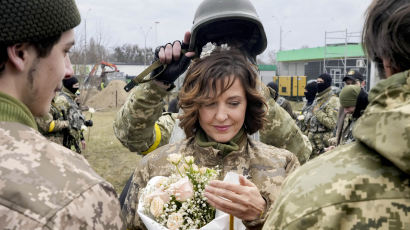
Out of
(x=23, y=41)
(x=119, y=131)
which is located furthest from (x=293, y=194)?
(x=119, y=131)

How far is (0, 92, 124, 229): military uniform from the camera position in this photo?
1.00 m

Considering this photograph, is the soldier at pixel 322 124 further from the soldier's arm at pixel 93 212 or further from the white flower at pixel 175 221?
the soldier's arm at pixel 93 212

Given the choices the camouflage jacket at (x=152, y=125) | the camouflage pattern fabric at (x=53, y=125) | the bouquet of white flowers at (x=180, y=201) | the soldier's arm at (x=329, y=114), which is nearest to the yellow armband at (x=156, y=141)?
the camouflage jacket at (x=152, y=125)

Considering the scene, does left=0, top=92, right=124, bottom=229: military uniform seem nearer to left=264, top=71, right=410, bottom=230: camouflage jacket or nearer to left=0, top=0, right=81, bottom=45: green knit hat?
left=0, top=0, right=81, bottom=45: green knit hat

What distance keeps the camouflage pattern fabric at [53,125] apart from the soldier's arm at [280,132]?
489cm

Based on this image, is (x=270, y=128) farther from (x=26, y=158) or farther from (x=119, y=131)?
(x=26, y=158)

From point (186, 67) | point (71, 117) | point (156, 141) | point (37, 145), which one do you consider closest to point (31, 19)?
point (37, 145)

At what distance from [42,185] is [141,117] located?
5.06ft

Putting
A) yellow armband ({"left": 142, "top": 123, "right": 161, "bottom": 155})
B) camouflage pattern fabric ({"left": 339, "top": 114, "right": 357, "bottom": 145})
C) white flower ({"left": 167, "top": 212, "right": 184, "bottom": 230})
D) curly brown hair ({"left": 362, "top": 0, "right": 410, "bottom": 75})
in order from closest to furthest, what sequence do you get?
curly brown hair ({"left": 362, "top": 0, "right": 410, "bottom": 75})
white flower ({"left": 167, "top": 212, "right": 184, "bottom": 230})
yellow armband ({"left": 142, "top": 123, "right": 161, "bottom": 155})
camouflage pattern fabric ({"left": 339, "top": 114, "right": 357, "bottom": 145})

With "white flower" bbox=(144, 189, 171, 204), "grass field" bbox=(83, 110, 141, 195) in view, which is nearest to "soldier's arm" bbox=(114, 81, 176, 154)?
"white flower" bbox=(144, 189, 171, 204)

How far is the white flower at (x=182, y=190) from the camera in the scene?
1.61m

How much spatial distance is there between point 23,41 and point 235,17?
1544 mm

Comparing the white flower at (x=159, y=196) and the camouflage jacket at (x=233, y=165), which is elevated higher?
the white flower at (x=159, y=196)

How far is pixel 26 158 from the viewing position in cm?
107
